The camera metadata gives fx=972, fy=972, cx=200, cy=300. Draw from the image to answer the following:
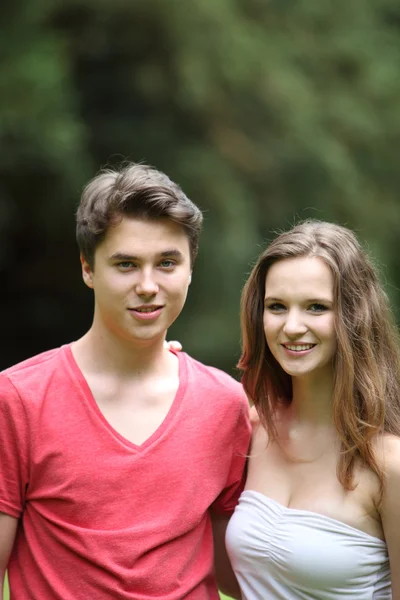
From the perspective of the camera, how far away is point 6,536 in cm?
271

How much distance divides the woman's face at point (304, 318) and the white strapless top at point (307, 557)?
0.42 metres


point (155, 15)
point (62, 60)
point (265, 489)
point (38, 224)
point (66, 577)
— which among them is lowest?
point (66, 577)

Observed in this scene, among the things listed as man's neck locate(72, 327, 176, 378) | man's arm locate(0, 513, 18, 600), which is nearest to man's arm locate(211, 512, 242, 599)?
man's neck locate(72, 327, 176, 378)

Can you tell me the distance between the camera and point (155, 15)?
29.2ft

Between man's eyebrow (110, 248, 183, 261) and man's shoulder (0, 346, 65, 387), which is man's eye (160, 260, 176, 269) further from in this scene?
man's shoulder (0, 346, 65, 387)

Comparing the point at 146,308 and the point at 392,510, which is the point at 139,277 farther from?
the point at 392,510

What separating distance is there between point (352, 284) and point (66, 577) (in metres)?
1.16

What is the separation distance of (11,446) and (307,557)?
0.87 m

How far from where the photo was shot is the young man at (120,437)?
2.69m

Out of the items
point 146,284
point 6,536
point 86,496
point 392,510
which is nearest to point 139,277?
point 146,284

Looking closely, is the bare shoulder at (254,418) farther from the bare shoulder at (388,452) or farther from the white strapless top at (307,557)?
the bare shoulder at (388,452)

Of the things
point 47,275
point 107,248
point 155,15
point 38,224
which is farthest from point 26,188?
point 107,248

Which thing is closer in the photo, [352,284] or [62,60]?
[352,284]

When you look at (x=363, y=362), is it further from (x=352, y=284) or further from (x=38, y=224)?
(x=38, y=224)
